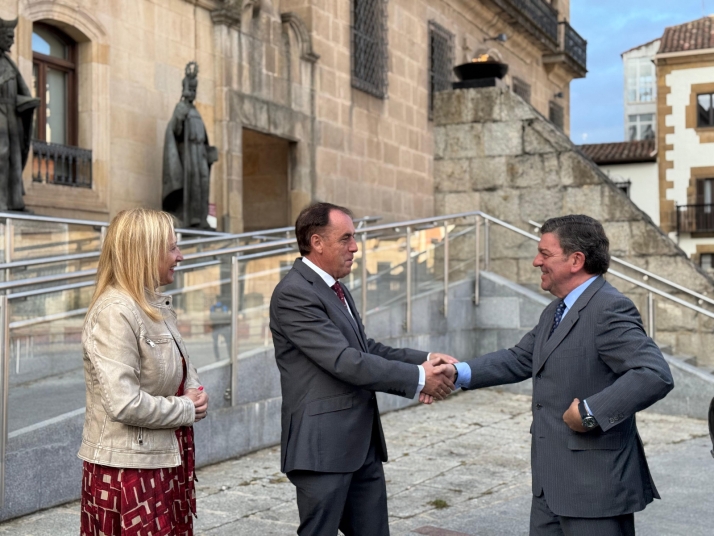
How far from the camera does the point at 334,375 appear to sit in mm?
3672

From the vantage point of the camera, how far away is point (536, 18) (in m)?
28.9

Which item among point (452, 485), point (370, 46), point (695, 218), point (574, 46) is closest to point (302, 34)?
point (370, 46)

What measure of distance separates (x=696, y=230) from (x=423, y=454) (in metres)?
33.5

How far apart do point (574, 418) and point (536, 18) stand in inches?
1070

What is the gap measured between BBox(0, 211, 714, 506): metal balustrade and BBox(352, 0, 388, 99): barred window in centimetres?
850

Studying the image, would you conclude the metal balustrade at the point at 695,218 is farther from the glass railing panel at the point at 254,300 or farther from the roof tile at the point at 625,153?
the glass railing panel at the point at 254,300

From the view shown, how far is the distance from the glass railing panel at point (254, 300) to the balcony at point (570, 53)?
24754 mm

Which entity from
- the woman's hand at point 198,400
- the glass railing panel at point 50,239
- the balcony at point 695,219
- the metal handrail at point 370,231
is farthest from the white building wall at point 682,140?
the woman's hand at point 198,400

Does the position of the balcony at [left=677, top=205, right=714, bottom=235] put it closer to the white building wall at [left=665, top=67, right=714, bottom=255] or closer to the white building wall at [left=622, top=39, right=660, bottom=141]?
the white building wall at [left=665, top=67, right=714, bottom=255]

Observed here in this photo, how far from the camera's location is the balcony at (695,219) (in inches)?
1506

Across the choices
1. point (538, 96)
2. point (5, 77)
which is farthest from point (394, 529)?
point (538, 96)

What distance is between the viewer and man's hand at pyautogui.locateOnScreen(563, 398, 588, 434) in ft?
10.9

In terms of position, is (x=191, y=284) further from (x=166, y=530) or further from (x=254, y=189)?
(x=254, y=189)

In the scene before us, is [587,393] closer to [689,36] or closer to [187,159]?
[187,159]
